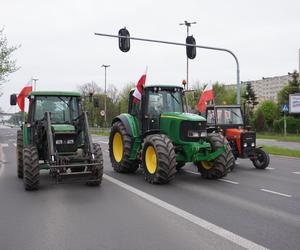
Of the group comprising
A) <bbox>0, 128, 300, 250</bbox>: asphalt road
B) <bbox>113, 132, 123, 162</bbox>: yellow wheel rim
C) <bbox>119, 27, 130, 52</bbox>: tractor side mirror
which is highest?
<bbox>119, 27, 130, 52</bbox>: tractor side mirror

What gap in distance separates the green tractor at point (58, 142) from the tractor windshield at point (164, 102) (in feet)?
6.53

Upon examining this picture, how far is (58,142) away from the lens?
32.6ft

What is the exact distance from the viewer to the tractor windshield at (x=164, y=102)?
11398 millimetres

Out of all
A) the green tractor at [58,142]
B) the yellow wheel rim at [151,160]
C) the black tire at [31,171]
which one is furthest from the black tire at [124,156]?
the black tire at [31,171]

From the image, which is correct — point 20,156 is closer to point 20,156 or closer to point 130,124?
point 20,156

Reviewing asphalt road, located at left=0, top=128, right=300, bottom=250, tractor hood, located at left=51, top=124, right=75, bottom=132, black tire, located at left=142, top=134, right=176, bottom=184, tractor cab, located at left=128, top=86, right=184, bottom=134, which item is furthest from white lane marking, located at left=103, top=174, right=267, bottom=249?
tractor cab, located at left=128, top=86, right=184, bottom=134

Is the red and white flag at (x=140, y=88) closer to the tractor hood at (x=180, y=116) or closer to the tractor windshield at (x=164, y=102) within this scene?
the tractor windshield at (x=164, y=102)

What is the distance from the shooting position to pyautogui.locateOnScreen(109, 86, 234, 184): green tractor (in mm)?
9953

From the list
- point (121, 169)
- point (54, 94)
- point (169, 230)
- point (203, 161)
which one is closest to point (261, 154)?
point (203, 161)

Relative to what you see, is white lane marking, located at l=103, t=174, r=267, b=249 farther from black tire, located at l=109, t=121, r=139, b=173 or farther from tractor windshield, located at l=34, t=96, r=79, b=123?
tractor windshield, located at l=34, t=96, r=79, b=123

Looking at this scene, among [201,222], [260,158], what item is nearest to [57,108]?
[201,222]

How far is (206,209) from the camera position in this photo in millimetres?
7395

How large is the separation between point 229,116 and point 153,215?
8.15 m

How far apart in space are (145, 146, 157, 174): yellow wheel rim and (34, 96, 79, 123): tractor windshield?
220 centimetres
